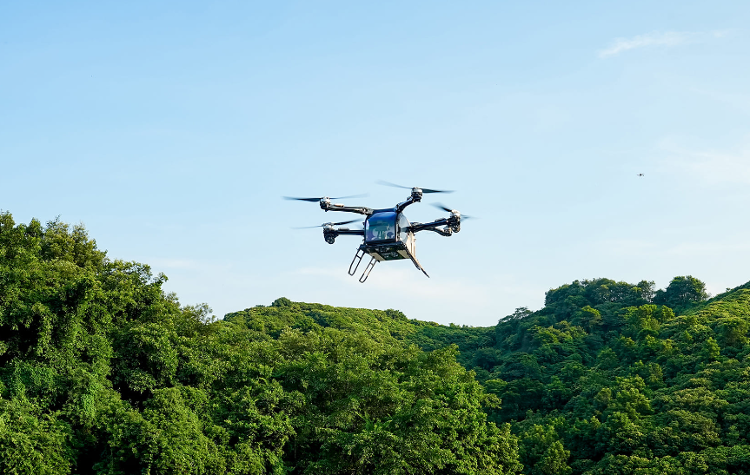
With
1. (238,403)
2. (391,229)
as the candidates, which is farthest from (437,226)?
(238,403)

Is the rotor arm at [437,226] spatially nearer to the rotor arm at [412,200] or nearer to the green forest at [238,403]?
the rotor arm at [412,200]

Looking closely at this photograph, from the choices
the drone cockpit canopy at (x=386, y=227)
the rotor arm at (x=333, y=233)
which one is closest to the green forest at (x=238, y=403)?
the rotor arm at (x=333, y=233)

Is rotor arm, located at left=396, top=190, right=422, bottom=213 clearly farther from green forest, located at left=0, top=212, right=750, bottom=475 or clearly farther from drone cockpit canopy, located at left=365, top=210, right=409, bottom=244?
green forest, located at left=0, top=212, right=750, bottom=475

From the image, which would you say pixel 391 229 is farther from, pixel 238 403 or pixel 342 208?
pixel 238 403

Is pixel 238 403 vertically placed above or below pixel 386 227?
below

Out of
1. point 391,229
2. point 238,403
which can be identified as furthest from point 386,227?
point 238,403

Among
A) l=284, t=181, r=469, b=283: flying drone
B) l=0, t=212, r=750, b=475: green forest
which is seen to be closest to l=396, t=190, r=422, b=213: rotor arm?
l=284, t=181, r=469, b=283: flying drone

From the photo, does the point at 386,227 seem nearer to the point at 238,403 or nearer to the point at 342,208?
the point at 342,208

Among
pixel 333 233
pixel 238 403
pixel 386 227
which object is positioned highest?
pixel 333 233

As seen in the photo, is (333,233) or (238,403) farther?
(238,403)
